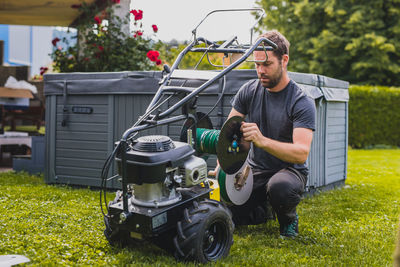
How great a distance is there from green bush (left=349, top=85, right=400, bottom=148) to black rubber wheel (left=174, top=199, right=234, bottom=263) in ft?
33.6

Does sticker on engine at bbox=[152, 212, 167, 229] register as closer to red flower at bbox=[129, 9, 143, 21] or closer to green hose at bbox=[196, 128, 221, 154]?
green hose at bbox=[196, 128, 221, 154]

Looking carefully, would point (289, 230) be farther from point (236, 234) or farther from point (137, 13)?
point (137, 13)

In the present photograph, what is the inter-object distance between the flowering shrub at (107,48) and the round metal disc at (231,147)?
11.9 ft

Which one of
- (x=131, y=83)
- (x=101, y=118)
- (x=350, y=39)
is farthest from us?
(x=350, y=39)

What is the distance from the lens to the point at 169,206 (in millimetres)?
2545

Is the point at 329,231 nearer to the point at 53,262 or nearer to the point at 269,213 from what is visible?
the point at 269,213

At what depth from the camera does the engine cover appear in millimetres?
2404

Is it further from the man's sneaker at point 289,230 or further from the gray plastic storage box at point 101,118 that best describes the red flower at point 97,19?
the man's sneaker at point 289,230

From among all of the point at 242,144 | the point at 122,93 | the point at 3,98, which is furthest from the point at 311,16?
the point at 242,144

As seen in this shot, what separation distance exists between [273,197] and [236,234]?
0.41 meters

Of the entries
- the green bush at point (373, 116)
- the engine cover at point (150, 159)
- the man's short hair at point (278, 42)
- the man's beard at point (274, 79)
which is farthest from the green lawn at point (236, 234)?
the green bush at point (373, 116)

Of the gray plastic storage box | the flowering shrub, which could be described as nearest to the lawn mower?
the gray plastic storage box

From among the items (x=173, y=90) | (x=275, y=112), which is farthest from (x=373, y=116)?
(x=173, y=90)

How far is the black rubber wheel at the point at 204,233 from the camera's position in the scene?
8.12 feet
